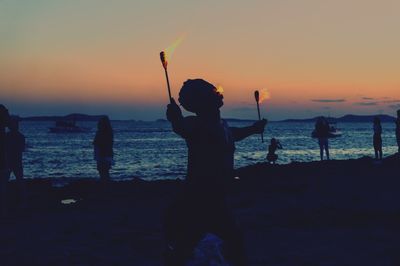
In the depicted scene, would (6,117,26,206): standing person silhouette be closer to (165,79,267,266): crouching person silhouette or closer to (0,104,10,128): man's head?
(0,104,10,128): man's head

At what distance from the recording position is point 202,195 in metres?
4.88

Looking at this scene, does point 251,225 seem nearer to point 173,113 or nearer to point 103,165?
point 173,113

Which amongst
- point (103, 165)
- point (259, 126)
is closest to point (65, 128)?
point (103, 165)

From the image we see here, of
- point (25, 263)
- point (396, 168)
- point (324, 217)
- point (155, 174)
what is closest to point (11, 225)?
point (25, 263)

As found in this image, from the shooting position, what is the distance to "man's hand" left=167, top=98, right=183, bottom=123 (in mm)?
4770

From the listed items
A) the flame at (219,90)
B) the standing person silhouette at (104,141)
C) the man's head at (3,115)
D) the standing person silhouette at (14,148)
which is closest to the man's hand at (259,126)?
the flame at (219,90)

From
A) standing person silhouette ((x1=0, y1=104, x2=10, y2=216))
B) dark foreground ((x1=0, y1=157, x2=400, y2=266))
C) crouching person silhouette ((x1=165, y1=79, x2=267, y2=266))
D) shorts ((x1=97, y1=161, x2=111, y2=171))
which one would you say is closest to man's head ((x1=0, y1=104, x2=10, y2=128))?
standing person silhouette ((x1=0, y1=104, x2=10, y2=216))

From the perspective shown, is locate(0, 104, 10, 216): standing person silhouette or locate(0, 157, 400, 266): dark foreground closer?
locate(0, 157, 400, 266): dark foreground

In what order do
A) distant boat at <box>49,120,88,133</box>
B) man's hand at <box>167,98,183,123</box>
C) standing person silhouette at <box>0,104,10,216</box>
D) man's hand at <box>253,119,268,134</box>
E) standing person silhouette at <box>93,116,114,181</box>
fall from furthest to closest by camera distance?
1. distant boat at <box>49,120,88,133</box>
2. standing person silhouette at <box>93,116,114,181</box>
3. standing person silhouette at <box>0,104,10,216</box>
4. man's hand at <box>253,119,268,134</box>
5. man's hand at <box>167,98,183,123</box>

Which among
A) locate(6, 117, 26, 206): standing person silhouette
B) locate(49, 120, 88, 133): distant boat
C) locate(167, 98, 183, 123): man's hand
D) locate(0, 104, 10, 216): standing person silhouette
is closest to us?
locate(167, 98, 183, 123): man's hand

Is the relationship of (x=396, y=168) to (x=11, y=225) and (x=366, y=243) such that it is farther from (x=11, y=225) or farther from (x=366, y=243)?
(x=11, y=225)

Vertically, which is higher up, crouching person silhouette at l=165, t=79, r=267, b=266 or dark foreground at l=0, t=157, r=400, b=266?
crouching person silhouette at l=165, t=79, r=267, b=266

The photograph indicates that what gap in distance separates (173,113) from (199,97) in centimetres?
36

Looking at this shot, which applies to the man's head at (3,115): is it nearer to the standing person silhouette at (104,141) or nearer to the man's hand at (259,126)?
the standing person silhouette at (104,141)
